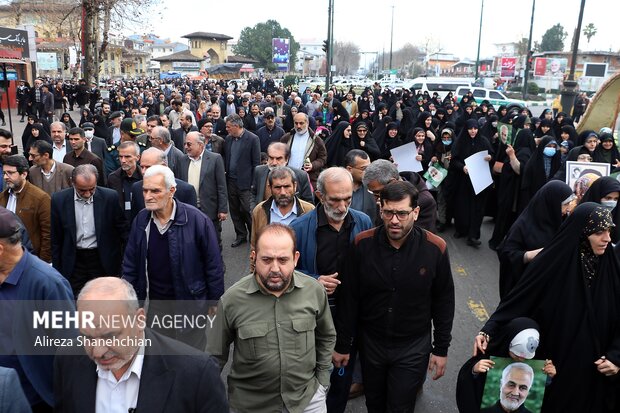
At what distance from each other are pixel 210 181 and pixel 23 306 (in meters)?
3.65

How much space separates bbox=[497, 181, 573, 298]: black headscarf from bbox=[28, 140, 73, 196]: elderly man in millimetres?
4343

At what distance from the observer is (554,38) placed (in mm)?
89375

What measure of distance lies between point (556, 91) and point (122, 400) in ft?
188

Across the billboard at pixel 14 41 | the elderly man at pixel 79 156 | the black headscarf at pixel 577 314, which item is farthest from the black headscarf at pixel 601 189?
the billboard at pixel 14 41

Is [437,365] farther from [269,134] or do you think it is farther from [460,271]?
[269,134]

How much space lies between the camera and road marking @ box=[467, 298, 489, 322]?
564 centimetres

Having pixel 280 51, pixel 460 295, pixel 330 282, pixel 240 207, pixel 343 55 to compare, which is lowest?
pixel 460 295

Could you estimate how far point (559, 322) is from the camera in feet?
10.5

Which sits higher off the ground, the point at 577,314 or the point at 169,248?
the point at 169,248

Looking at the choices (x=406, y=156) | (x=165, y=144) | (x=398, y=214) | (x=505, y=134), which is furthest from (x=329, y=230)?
(x=505, y=134)

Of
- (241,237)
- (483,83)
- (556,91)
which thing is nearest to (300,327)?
(241,237)

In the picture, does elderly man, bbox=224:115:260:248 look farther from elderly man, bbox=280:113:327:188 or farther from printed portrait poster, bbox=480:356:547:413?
printed portrait poster, bbox=480:356:547:413

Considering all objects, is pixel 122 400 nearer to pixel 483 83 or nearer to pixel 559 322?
pixel 559 322

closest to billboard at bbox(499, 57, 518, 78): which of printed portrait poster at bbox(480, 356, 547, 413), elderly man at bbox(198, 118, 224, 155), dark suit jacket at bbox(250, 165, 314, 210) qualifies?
Result: elderly man at bbox(198, 118, 224, 155)
